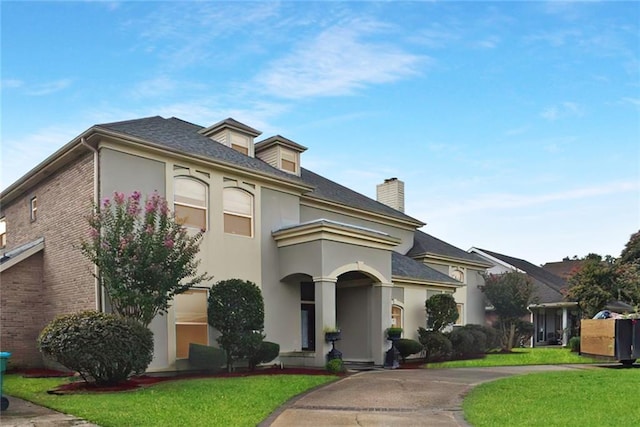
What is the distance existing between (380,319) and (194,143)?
8494 millimetres

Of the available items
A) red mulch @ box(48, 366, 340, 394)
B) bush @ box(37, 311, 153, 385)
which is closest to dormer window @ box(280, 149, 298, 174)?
red mulch @ box(48, 366, 340, 394)

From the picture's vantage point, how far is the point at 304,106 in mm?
17172

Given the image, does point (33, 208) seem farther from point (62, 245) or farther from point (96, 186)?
point (96, 186)

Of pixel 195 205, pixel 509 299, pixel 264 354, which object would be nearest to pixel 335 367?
pixel 264 354

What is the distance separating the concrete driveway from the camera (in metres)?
9.49

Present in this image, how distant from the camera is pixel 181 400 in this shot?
10859 mm

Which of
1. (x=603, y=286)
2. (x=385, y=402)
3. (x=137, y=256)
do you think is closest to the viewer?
(x=385, y=402)

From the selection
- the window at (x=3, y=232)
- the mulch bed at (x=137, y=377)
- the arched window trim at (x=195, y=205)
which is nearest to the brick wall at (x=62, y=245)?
the mulch bed at (x=137, y=377)

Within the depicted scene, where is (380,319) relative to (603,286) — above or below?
below

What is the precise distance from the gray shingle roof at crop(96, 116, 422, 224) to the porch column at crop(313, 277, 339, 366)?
406 cm

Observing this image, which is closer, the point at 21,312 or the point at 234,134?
the point at 21,312

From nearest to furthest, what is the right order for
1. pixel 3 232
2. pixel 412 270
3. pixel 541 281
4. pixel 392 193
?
pixel 3 232
pixel 412 270
pixel 392 193
pixel 541 281

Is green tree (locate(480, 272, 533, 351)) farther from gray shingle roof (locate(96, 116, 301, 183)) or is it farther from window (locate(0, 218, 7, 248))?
window (locate(0, 218, 7, 248))

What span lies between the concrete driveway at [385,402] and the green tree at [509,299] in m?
13.5
